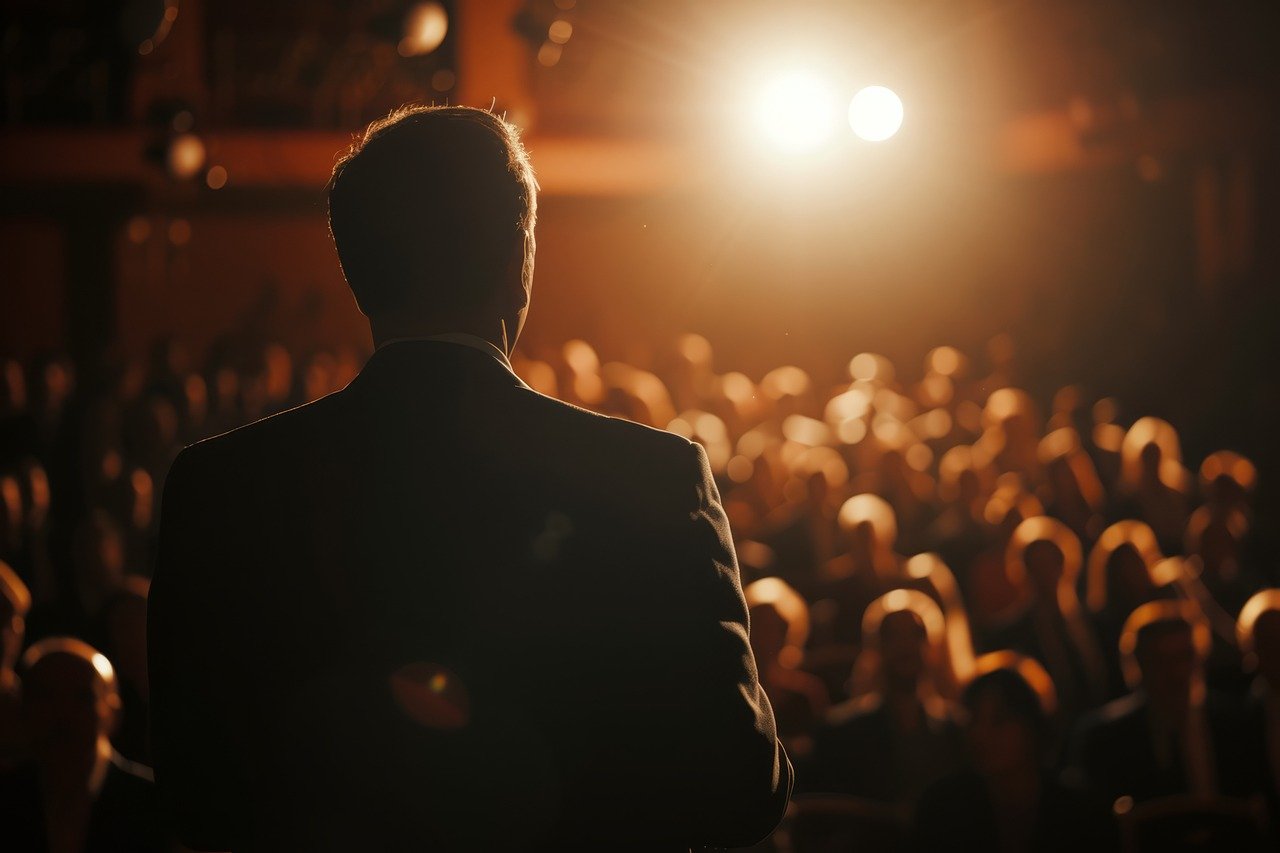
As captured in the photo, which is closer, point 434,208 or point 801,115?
point 434,208

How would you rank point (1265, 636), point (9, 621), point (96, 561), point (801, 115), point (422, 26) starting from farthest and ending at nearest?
point (801, 115) < point (422, 26) < point (96, 561) < point (9, 621) < point (1265, 636)

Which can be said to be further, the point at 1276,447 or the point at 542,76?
the point at 542,76

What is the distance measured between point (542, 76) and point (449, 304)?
1719 centimetres

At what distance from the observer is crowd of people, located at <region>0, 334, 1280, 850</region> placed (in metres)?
4.09

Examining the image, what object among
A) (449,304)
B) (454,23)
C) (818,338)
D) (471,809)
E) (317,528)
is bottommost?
(818,338)

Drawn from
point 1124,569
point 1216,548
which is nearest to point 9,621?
point 1124,569

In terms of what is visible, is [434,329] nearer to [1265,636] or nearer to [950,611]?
[1265,636]

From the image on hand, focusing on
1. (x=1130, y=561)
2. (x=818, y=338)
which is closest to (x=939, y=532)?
(x=1130, y=561)

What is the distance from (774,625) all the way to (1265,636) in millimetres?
1683

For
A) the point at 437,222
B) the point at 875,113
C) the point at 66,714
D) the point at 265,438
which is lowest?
the point at 66,714

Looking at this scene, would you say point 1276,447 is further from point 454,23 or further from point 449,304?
point 449,304

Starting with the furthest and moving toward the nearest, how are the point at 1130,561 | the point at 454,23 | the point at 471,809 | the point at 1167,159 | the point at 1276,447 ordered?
the point at 454,23 → the point at 1167,159 → the point at 1276,447 → the point at 1130,561 → the point at 471,809

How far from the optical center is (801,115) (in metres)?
12.2

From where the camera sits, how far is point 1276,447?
1180 centimetres
